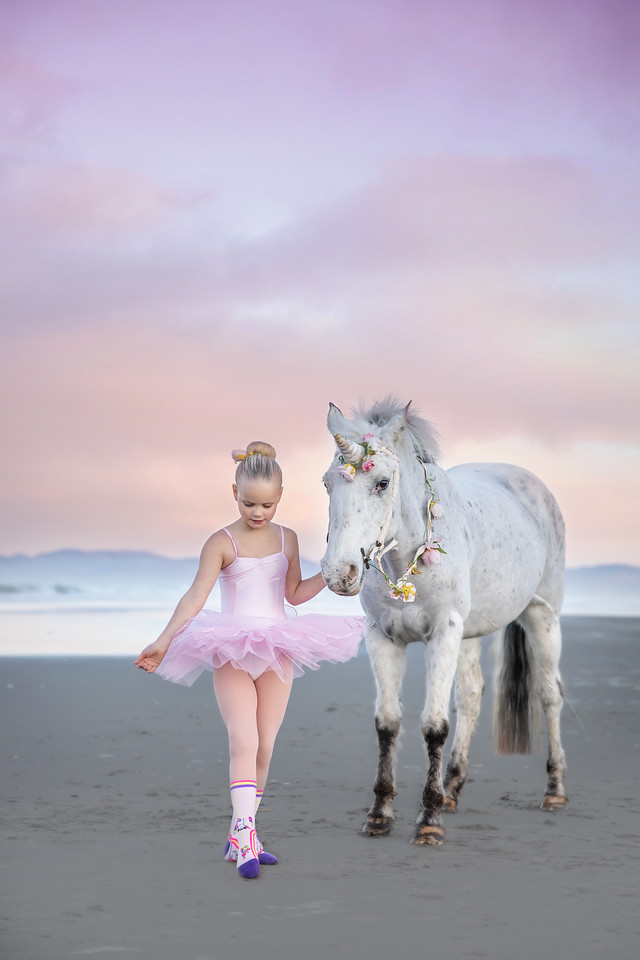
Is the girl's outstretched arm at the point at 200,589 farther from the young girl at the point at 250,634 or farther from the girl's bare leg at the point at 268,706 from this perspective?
the girl's bare leg at the point at 268,706

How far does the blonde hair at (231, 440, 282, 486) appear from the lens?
4.70m

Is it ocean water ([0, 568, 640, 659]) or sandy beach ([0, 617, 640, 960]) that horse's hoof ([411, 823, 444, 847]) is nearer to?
sandy beach ([0, 617, 640, 960])

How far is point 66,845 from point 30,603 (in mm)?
23666

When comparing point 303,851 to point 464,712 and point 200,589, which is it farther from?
point 464,712

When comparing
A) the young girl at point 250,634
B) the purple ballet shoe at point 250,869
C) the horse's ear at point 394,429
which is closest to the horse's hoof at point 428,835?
the young girl at point 250,634

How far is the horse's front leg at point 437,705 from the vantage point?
525cm

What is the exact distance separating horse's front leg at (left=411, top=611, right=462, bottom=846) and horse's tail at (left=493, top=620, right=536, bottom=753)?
1.80 meters

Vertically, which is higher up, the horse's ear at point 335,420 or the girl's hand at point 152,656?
the horse's ear at point 335,420

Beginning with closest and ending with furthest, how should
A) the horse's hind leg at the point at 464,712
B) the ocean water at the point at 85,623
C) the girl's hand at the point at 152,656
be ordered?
the girl's hand at the point at 152,656 → the horse's hind leg at the point at 464,712 → the ocean water at the point at 85,623

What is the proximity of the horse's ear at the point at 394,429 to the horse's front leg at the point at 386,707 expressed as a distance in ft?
3.39

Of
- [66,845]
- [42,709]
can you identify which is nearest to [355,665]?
[42,709]

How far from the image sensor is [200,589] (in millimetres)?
4684

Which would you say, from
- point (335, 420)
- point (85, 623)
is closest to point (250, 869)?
point (335, 420)

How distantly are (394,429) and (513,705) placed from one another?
2.68m
